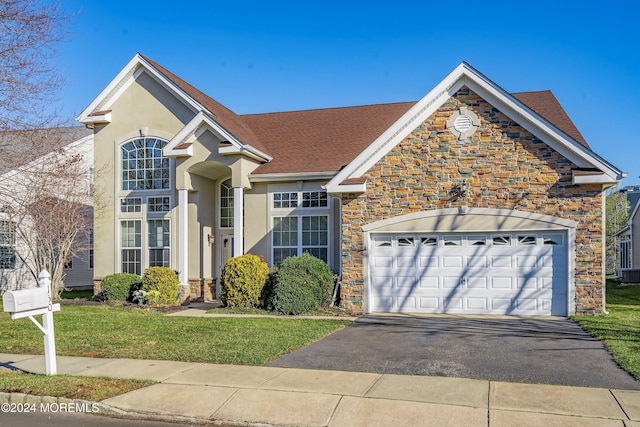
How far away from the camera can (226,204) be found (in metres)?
21.0

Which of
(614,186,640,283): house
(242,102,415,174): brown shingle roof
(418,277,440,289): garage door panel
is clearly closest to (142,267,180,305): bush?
(242,102,415,174): brown shingle roof

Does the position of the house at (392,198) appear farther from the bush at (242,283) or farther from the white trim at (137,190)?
the bush at (242,283)

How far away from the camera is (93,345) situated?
1119cm

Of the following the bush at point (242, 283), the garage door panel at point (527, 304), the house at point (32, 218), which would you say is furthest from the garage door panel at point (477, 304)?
the house at point (32, 218)

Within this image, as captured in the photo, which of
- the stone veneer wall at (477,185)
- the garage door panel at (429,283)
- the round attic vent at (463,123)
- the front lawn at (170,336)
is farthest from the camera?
the garage door panel at (429,283)

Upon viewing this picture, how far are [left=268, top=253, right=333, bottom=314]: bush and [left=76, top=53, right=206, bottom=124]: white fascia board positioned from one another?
712 centimetres

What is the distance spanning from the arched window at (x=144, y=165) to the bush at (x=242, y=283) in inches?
201

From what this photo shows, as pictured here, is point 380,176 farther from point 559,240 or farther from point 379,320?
point 559,240

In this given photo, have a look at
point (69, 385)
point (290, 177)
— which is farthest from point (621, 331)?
point (69, 385)

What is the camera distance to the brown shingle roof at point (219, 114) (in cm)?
1914

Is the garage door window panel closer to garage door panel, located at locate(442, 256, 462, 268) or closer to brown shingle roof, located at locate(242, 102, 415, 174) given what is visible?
garage door panel, located at locate(442, 256, 462, 268)

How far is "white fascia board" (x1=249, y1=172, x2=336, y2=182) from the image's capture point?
60.5ft

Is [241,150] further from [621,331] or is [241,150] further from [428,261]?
[621,331]

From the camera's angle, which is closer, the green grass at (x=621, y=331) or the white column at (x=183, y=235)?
the green grass at (x=621, y=331)
